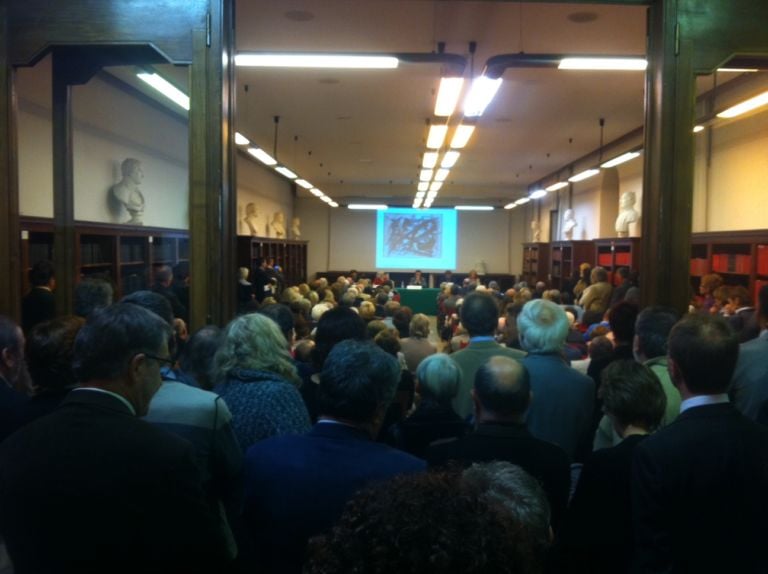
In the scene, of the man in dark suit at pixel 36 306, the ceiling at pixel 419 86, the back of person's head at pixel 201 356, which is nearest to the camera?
the back of person's head at pixel 201 356

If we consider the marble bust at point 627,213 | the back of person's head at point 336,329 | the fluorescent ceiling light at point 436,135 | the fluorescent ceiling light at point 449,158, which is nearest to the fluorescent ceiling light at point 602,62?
the fluorescent ceiling light at point 436,135

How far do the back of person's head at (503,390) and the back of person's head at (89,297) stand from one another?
2.47 metres

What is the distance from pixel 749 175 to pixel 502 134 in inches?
197

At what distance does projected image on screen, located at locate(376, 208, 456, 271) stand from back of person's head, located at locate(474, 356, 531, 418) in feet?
77.1

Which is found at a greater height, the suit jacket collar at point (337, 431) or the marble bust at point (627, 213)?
the marble bust at point (627, 213)

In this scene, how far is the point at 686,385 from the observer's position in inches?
78.1

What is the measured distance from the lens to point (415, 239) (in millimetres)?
25906

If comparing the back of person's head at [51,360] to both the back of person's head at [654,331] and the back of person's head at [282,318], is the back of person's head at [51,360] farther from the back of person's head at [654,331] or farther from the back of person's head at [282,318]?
the back of person's head at [654,331]

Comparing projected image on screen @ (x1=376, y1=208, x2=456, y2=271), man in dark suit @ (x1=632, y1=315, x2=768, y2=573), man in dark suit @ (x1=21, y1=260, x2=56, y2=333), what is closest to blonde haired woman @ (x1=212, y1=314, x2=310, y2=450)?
man in dark suit @ (x1=632, y1=315, x2=768, y2=573)

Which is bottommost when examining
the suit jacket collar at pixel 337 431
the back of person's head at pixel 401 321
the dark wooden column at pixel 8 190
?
the back of person's head at pixel 401 321

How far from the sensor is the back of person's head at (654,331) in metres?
2.88

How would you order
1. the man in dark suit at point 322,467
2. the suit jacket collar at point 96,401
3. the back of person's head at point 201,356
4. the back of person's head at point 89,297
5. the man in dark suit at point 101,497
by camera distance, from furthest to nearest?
the back of person's head at point 89,297, the back of person's head at point 201,356, the man in dark suit at point 322,467, the suit jacket collar at point 96,401, the man in dark suit at point 101,497

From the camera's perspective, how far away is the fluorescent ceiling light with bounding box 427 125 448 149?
27.9 feet

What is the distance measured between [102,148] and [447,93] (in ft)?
14.7
